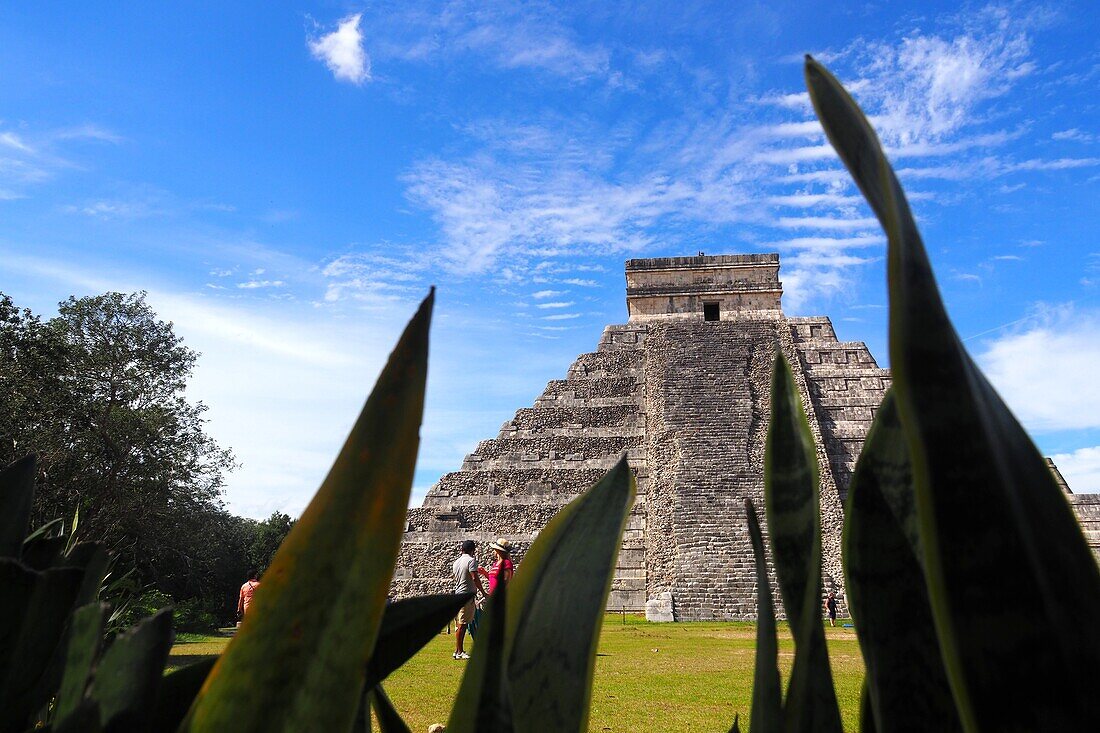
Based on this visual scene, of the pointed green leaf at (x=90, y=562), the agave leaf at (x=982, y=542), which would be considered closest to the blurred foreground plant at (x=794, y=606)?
the agave leaf at (x=982, y=542)

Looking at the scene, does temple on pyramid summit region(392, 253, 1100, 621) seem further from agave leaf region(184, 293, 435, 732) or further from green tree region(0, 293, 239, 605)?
agave leaf region(184, 293, 435, 732)

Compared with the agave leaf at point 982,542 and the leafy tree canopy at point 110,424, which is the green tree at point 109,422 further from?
the agave leaf at point 982,542

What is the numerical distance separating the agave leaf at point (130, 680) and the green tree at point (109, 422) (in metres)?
20.2

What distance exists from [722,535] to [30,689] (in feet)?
57.1

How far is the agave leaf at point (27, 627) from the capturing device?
58 centimetres

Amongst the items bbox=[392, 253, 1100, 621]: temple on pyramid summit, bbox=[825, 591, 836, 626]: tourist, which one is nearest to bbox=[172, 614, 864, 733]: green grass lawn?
bbox=[825, 591, 836, 626]: tourist

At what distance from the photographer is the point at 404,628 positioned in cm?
56

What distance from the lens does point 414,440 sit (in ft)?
1.41

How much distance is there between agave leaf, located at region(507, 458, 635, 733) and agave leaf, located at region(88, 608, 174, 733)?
25 centimetres

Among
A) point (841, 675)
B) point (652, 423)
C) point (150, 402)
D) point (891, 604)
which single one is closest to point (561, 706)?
point (891, 604)

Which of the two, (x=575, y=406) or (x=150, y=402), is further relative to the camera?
(x=150, y=402)

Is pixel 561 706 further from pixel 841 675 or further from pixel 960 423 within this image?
pixel 841 675

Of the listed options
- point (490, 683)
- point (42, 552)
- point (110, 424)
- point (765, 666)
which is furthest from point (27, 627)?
point (110, 424)

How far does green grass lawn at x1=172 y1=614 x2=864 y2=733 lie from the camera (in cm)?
459
